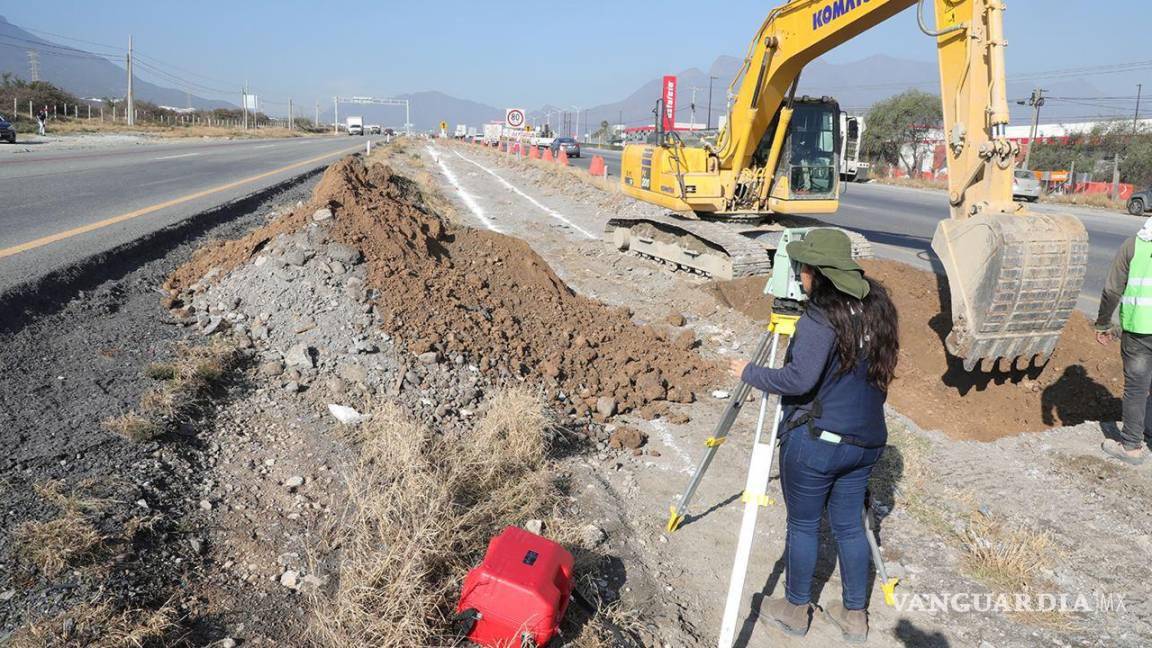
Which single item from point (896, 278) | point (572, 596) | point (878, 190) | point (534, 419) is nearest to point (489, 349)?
point (534, 419)

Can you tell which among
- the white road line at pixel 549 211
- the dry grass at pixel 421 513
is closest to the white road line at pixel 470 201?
the white road line at pixel 549 211

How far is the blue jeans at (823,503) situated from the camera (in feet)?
10.4

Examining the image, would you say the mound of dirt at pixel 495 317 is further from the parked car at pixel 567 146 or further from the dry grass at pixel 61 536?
the parked car at pixel 567 146

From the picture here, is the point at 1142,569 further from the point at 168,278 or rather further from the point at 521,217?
the point at 521,217

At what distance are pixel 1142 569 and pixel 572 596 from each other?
3.29 metres

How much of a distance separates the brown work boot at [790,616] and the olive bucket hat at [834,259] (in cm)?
160

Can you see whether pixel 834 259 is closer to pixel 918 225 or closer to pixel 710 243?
pixel 710 243

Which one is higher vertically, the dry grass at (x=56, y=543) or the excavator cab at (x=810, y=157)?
the excavator cab at (x=810, y=157)

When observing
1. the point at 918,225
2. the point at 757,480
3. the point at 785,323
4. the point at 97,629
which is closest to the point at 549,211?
the point at 918,225

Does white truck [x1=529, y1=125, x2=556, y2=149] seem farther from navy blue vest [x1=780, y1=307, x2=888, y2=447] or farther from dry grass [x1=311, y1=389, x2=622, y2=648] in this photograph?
navy blue vest [x1=780, y1=307, x2=888, y2=447]

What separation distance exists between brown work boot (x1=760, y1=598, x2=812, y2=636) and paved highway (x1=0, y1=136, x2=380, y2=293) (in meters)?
5.91

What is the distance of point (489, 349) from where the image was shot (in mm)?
5992

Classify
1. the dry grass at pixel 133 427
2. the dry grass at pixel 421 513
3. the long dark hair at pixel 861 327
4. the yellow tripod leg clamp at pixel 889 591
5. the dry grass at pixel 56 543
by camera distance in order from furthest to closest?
the dry grass at pixel 133 427 → the yellow tripod leg clamp at pixel 889 591 → the long dark hair at pixel 861 327 → the dry grass at pixel 421 513 → the dry grass at pixel 56 543

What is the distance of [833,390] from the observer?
3113 millimetres
